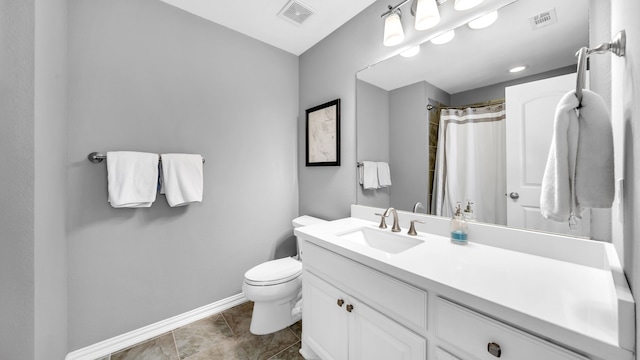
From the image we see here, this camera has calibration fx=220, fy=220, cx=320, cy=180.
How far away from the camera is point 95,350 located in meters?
1.36

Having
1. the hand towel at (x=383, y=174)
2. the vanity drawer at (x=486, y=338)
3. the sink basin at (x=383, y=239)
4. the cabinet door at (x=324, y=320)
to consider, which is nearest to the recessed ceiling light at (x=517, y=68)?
the hand towel at (x=383, y=174)

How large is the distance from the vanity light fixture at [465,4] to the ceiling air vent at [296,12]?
101 cm

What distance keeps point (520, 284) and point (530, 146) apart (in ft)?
2.01

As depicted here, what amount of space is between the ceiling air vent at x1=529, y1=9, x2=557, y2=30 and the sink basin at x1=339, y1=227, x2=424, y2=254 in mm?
1102

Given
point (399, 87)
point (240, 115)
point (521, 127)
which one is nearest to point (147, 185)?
point (240, 115)

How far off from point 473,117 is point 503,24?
44 centimetres

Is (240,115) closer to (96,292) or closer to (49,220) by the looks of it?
(49,220)

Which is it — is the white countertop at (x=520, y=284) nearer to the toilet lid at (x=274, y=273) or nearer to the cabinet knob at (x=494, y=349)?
the cabinet knob at (x=494, y=349)

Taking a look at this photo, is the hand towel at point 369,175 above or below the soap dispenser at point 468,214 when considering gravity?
above

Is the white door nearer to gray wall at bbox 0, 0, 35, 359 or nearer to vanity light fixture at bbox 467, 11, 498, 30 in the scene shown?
vanity light fixture at bbox 467, 11, 498, 30

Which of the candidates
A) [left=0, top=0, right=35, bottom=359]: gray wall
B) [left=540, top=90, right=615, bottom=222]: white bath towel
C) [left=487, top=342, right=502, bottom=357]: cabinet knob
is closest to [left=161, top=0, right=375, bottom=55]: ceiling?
[left=0, top=0, right=35, bottom=359]: gray wall

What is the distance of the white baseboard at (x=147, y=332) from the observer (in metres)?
1.35

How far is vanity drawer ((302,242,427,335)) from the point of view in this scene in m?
0.79

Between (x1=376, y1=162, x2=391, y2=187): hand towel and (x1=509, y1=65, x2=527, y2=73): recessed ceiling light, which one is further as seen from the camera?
(x1=376, y1=162, x2=391, y2=187): hand towel
